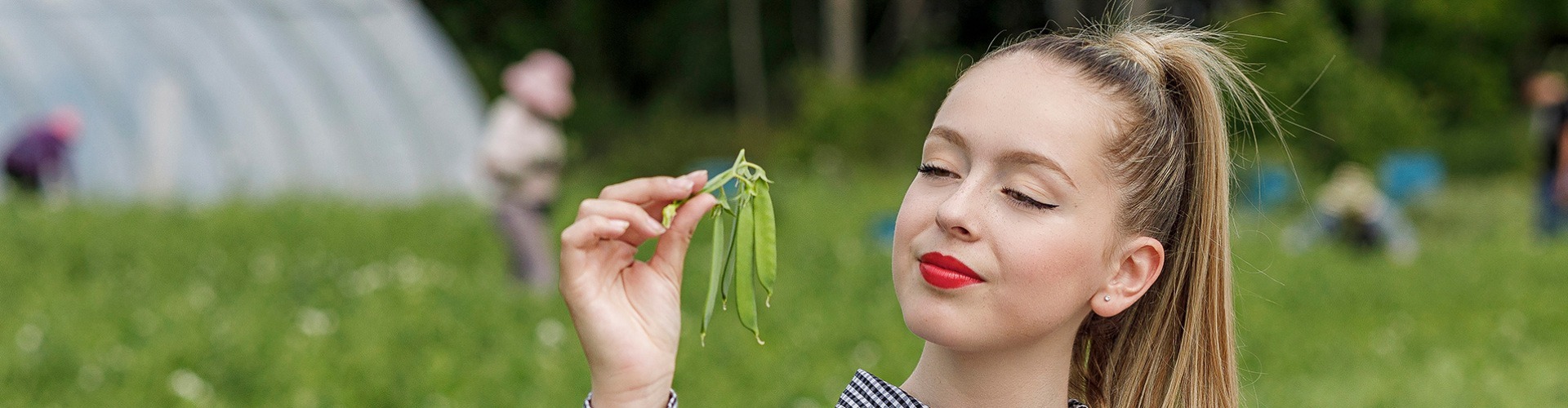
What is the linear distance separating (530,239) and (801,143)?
52.3 feet

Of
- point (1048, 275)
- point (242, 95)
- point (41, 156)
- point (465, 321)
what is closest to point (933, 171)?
point (1048, 275)

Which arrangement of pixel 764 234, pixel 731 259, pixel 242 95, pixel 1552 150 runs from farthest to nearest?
1. pixel 242 95
2. pixel 1552 150
3. pixel 731 259
4. pixel 764 234

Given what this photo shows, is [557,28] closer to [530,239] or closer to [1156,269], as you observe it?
[530,239]

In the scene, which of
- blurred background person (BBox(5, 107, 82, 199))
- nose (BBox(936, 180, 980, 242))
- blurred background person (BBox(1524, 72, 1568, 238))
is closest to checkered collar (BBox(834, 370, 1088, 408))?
nose (BBox(936, 180, 980, 242))

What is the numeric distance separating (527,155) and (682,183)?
248 inches

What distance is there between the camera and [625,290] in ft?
6.42

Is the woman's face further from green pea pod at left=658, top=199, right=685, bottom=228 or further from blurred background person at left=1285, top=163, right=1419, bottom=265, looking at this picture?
blurred background person at left=1285, top=163, right=1419, bottom=265

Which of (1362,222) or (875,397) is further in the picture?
(1362,222)

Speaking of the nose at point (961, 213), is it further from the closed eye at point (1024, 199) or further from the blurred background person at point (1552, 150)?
the blurred background person at point (1552, 150)

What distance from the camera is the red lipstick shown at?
185cm

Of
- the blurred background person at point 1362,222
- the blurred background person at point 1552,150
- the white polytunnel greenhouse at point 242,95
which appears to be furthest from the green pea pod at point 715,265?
the white polytunnel greenhouse at point 242,95

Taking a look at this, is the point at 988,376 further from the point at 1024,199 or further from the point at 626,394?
the point at 626,394

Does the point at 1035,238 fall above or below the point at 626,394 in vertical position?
above

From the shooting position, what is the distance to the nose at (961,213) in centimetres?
183
